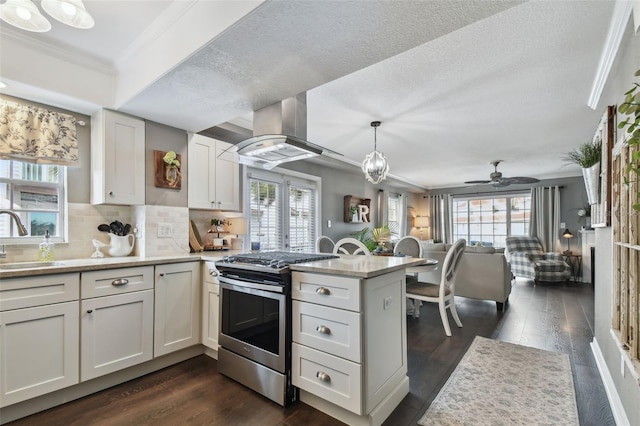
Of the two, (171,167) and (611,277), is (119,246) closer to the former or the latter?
(171,167)

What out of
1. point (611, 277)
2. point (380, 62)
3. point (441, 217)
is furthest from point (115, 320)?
point (441, 217)

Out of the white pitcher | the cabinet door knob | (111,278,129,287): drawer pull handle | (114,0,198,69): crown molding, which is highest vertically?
(114,0,198,69): crown molding

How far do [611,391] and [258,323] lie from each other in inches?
95.9

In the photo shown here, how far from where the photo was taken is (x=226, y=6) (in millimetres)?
1619

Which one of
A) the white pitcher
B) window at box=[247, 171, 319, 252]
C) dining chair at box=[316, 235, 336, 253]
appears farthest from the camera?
window at box=[247, 171, 319, 252]

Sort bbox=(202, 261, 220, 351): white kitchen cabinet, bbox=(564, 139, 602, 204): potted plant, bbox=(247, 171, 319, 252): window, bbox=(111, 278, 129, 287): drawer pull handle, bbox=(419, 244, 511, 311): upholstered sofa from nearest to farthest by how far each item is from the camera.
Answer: bbox=(111, 278, 129, 287): drawer pull handle < bbox=(564, 139, 602, 204): potted plant < bbox=(202, 261, 220, 351): white kitchen cabinet < bbox=(419, 244, 511, 311): upholstered sofa < bbox=(247, 171, 319, 252): window

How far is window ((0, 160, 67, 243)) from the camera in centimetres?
234

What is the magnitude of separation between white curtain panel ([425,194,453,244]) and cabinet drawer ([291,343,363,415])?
7947mm

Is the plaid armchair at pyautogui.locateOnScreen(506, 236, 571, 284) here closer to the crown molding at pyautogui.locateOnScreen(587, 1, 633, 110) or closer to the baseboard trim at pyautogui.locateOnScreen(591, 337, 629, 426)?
the baseboard trim at pyautogui.locateOnScreen(591, 337, 629, 426)

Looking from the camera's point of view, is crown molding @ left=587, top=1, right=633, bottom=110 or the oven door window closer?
crown molding @ left=587, top=1, right=633, bottom=110

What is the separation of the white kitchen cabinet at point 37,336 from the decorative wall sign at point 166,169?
1.17m

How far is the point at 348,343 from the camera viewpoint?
1746mm

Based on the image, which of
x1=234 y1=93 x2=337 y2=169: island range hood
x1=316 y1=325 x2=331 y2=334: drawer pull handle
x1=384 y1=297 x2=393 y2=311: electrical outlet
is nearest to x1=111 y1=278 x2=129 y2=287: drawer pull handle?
x1=234 y1=93 x2=337 y2=169: island range hood

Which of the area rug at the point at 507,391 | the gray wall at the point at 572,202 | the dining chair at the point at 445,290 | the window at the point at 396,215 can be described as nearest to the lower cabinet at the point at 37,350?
the area rug at the point at 507,391
